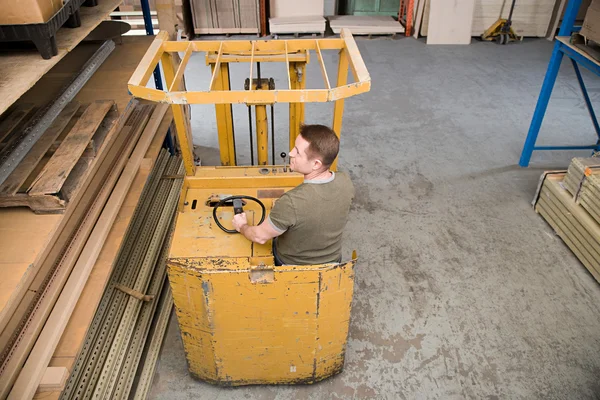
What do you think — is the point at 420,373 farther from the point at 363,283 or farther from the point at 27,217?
the point at 27,217

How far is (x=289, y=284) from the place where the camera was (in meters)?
2.66

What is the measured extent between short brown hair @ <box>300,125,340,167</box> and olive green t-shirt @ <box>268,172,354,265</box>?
147 millimetres

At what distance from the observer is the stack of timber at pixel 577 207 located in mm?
4117

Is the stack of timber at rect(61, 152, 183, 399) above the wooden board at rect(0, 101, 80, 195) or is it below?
below

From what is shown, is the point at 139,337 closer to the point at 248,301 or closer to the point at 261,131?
the point at 248,301

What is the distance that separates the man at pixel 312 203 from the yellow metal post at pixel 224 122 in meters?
1.43

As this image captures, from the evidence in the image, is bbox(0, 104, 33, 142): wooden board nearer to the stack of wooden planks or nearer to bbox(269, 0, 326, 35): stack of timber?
the stack of wooden planks

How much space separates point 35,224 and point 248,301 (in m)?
1.28

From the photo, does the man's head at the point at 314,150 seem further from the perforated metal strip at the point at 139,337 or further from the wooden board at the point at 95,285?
the wooden board at the point at 95,285

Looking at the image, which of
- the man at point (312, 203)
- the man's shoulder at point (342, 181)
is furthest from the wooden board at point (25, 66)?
the man's shoulder at point (342, 181)

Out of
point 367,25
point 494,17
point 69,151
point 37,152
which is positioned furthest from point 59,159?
point 494,17

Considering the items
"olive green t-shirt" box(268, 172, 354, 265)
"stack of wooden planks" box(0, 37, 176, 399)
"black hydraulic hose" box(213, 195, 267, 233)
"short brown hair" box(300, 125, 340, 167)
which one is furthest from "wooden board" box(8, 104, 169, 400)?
"short brown hair" box(300, 125, 340, 167)

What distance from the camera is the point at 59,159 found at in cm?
273

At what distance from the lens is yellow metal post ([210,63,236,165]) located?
12.4 feet
